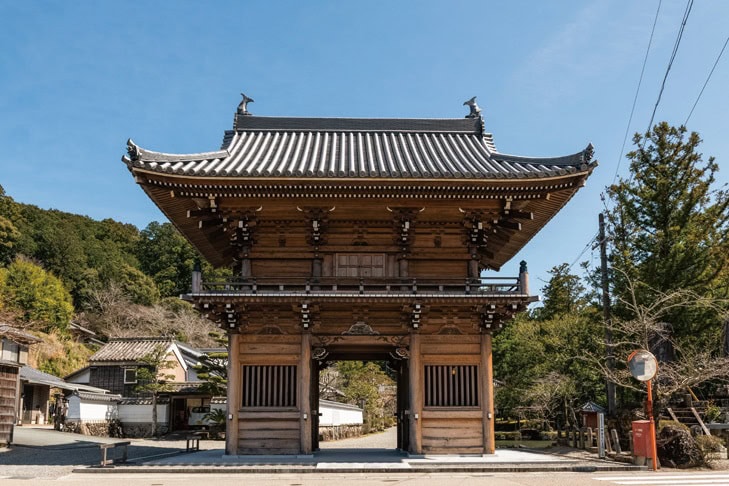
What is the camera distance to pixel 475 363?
57.9 ft

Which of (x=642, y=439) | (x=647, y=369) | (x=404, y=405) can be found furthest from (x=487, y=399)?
(x=647, y=369)

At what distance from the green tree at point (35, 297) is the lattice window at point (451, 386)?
42895 mm

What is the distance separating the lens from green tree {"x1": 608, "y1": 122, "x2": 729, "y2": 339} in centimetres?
2869

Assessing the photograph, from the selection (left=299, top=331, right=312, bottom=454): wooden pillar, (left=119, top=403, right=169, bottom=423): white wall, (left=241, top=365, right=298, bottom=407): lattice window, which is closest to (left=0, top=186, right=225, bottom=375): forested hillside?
(left=119, top=403, right=169, bottom=423): white wall

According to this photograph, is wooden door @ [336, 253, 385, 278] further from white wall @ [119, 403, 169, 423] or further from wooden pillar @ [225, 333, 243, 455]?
white wall @ [119, 403, 169, 423]

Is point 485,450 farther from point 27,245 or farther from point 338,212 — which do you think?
point 27,245

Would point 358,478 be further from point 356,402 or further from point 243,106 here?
point 356,402

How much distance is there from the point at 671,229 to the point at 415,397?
18.0 metres

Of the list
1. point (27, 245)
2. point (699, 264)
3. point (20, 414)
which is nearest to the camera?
point (699, 264)

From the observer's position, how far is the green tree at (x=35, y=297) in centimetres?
5144

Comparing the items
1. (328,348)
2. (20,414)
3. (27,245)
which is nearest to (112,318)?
(27,245)

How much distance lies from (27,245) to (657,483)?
6479cm

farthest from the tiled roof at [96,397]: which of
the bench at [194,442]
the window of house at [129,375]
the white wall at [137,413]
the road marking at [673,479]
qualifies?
the road marking at [673,479]

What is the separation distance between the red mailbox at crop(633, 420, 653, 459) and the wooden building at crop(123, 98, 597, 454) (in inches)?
144
